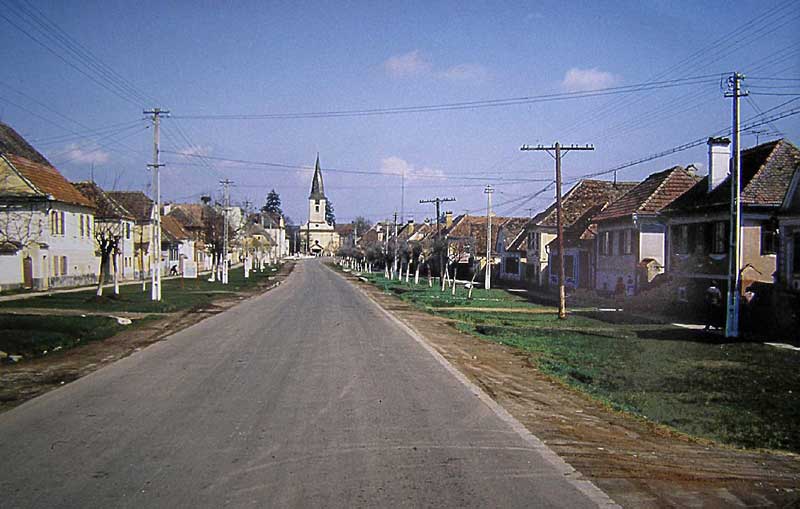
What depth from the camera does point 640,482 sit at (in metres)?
7.02

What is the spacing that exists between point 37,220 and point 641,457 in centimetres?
4376

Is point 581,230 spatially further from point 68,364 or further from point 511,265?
point 68,364

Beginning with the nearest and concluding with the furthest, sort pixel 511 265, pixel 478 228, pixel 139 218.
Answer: pixel 139 218 < pixel 511 265 < pixel 478 228

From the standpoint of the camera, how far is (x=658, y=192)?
3962 cm

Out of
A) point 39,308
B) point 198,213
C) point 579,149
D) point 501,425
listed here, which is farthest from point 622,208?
point 198,213

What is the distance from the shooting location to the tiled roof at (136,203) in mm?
66812

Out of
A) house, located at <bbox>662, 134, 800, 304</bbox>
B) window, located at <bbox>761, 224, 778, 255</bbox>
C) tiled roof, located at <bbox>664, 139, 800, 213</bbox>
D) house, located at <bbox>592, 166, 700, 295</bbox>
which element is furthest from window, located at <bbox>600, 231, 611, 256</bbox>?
window, located at <bbox>761, 224, 778, 255</bbox>

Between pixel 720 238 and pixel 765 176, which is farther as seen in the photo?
pixel 720 238

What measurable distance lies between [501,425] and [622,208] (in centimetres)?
3471

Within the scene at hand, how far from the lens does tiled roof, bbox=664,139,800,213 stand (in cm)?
2945

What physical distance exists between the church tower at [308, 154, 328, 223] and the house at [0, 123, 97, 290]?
133 m

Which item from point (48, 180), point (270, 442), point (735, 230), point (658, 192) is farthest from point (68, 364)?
point (48, 180)

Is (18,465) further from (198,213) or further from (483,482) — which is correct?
(198,213)

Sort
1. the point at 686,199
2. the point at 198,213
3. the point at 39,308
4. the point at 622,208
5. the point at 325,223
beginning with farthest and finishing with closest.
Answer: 1. the point at 325,223
2. the point at 198,213
3. the point at 622,208
4. the point at 686,199
5. the point at 39,308
